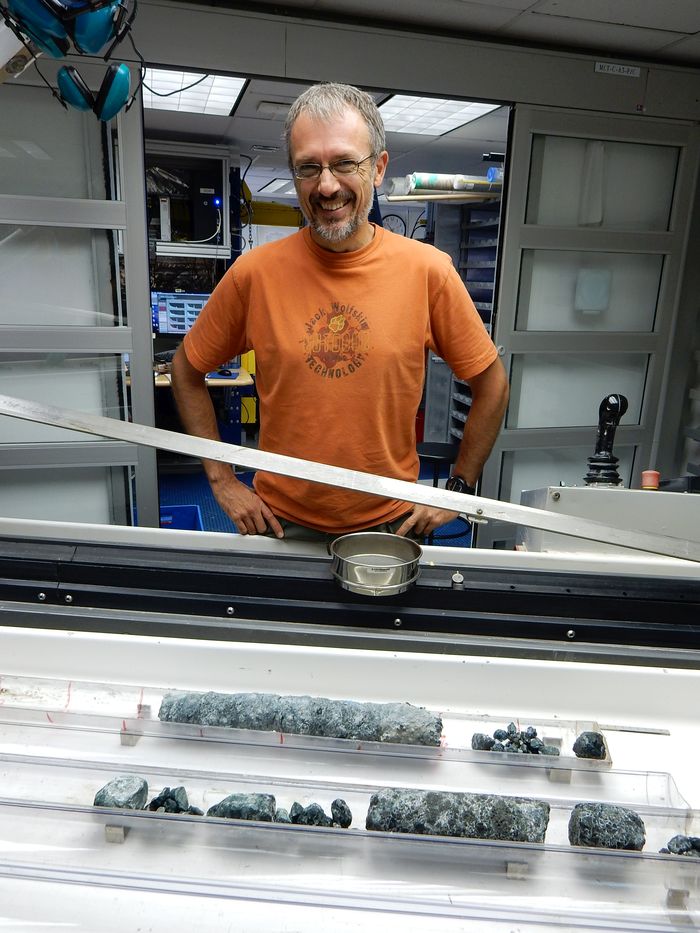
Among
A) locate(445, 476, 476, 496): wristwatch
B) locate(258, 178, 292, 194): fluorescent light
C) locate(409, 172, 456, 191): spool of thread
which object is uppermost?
locate(258, 178, 292, 194): fluorescent light

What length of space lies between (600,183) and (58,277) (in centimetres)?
276

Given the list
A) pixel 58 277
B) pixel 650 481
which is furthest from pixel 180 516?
pixel 650 481

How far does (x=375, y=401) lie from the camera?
1544 mm

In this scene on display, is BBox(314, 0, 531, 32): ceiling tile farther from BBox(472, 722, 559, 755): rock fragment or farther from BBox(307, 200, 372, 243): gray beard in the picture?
BBox(472, 722, 559, 755): rock fragment

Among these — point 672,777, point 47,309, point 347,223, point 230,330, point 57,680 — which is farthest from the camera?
point 47,309

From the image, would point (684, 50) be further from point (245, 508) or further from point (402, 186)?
point (245, 508)

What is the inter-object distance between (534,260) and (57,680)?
10.4 feet

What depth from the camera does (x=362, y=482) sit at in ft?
2.88

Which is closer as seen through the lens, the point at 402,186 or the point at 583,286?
the point at 583,286

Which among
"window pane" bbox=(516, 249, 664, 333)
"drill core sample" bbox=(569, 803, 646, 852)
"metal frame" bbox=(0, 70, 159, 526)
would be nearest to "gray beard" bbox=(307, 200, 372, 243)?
"drill core sample" bbox=(569, 803, 646, 852)

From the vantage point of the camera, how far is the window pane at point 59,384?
303 cm

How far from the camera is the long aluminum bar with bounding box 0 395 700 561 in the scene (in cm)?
86

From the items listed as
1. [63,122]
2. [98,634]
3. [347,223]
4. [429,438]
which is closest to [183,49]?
[63,122]

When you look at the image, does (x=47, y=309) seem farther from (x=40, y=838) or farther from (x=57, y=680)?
(x=40, y=838)
